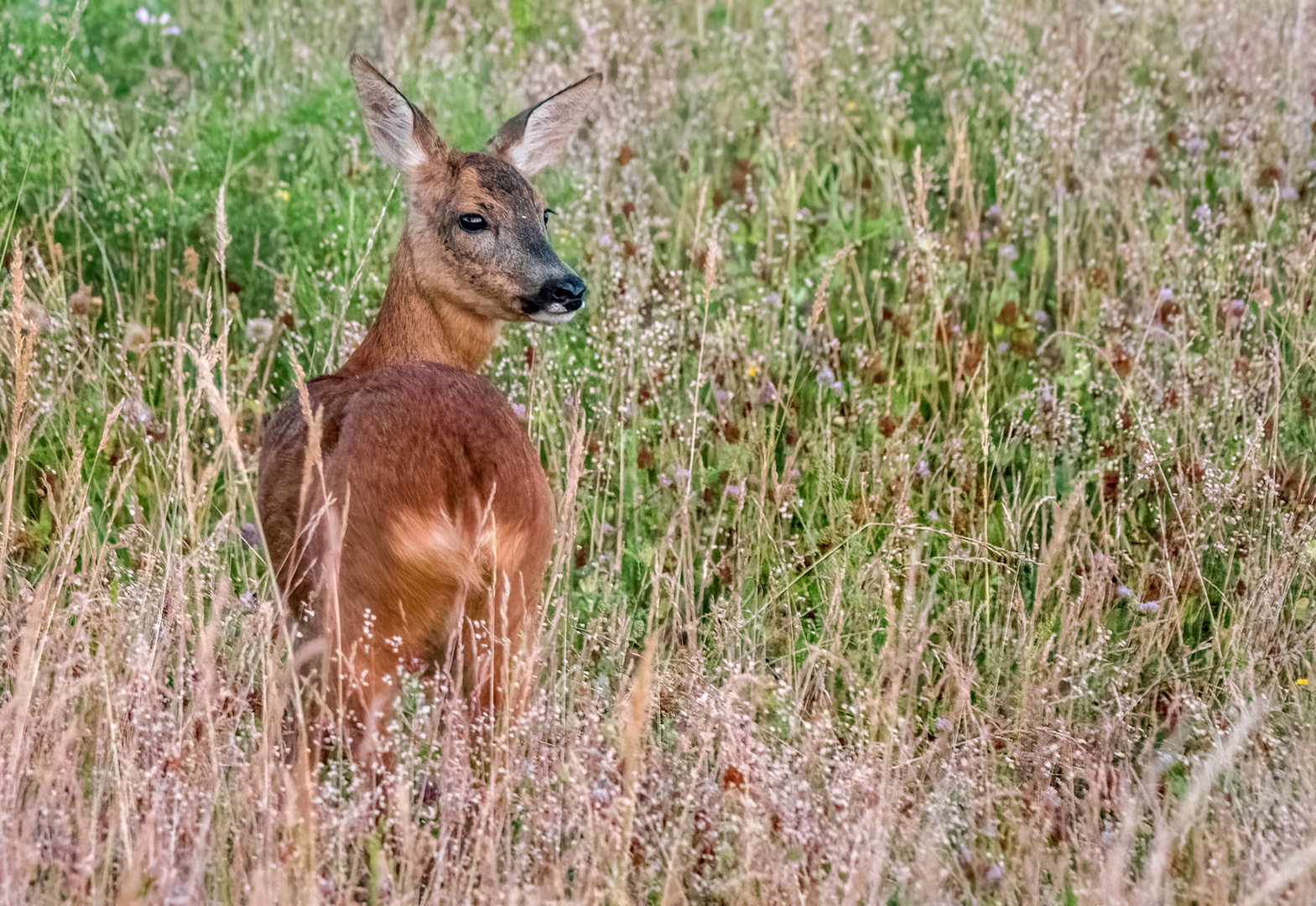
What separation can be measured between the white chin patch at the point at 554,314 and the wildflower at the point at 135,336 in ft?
4.20

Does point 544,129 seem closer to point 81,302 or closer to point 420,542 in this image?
point 81,302

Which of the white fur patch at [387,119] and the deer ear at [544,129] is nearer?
the white fur patch at [387,119]

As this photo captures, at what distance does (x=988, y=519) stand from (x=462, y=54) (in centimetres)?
351

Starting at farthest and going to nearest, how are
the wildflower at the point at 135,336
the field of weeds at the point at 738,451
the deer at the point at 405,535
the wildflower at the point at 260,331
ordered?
the wildflower at the point at 260,331, the wildflower at the point at 135,336, the deer at the point at 405,535, the field of weeds at the point at 738,451

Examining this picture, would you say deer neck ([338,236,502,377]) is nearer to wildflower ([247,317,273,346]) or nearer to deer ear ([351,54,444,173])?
deer ear ([351,54,444,173])

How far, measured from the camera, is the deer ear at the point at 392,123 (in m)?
4.29

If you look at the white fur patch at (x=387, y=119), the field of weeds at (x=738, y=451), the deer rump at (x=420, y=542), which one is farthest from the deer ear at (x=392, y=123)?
the deer rump at (x=420, y=542)

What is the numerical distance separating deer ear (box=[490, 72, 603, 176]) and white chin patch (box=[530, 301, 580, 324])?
2.35ft

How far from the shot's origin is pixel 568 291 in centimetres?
418

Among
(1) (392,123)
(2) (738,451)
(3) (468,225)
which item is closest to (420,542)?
(2) (738,451)

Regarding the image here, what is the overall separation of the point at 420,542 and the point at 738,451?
1.48 m

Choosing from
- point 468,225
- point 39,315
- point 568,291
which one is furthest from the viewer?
point 39,315

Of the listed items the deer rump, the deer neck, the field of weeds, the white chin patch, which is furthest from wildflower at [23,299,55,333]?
the deer rump

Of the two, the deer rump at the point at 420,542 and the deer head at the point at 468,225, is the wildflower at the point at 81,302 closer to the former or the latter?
the deer head at the point at 468,225
